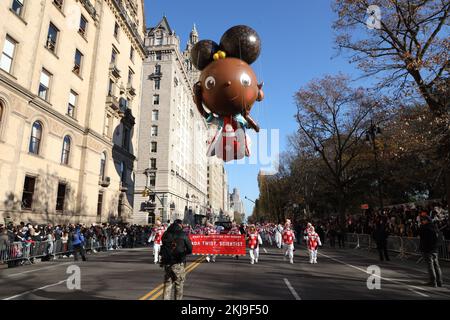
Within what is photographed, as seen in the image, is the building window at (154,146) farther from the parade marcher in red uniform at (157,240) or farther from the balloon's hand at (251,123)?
the balloon's hand at (251,123)

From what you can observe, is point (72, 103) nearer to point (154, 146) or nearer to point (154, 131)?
point (154, 146)

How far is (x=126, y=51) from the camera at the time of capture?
1307 inches

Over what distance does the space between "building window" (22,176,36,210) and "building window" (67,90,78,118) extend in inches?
265

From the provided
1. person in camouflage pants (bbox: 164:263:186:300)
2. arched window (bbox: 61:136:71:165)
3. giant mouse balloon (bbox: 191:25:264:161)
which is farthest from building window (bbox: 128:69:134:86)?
person in camouflage pants (bbox: 164:263:186:300)

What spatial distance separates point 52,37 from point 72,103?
4909 millimetres

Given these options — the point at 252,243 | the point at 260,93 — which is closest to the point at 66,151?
the point at 252,243

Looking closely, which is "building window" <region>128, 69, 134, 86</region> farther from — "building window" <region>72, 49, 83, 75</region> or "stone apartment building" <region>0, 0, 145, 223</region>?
"building window" <region>72, 49, 83, 75</region>

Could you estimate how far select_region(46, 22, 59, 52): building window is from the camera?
20.9 meters

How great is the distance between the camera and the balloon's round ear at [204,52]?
7.28 meters

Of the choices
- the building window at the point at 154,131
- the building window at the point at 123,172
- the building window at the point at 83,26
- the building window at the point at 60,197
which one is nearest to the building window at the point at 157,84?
the building window at the point at 154,131

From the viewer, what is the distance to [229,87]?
6.57 m

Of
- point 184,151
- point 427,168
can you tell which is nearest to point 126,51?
point 427,168

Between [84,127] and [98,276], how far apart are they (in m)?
17.7

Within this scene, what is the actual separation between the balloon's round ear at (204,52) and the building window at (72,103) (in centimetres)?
1956
